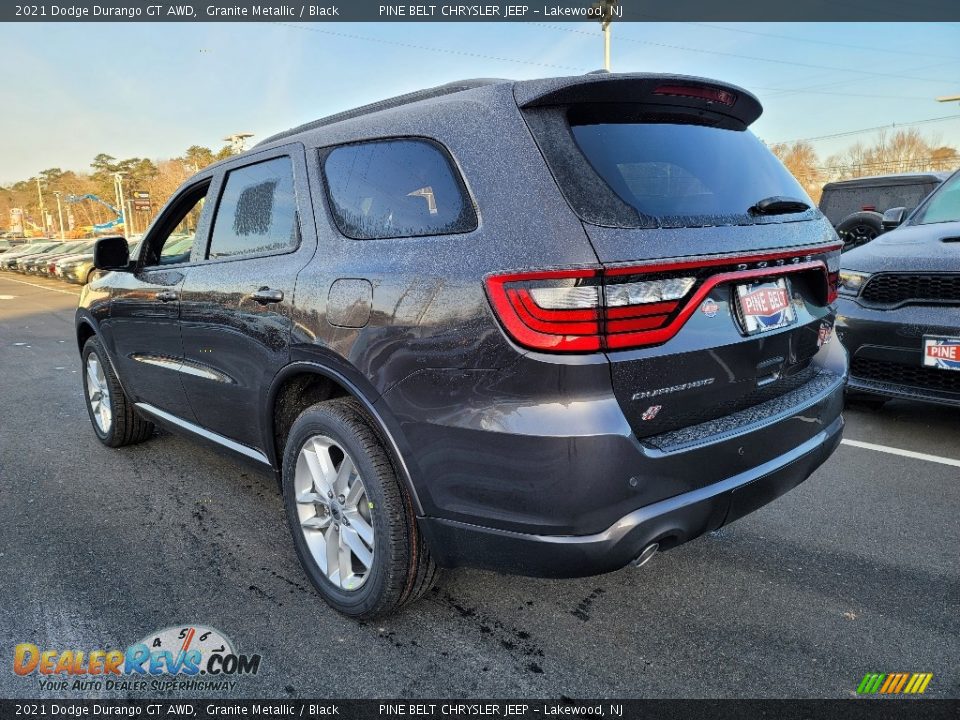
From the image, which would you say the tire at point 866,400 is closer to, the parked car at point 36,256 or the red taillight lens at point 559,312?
the red taillight lens at point 559,312

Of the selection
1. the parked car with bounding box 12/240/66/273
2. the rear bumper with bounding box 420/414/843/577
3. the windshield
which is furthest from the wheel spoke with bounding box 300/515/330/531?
the parked car with bounding box 12/240/66/273

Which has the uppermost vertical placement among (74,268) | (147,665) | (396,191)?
(396,191)

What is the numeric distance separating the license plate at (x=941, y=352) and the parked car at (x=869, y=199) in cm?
592

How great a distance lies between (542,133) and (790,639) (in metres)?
1.87

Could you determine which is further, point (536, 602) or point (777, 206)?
point (536, 602)

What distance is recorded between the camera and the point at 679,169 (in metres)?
2.17

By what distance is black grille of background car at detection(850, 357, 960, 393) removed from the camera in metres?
3.96

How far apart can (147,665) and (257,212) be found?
1.83m

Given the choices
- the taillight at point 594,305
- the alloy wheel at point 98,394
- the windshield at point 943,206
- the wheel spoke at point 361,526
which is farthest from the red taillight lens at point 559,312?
the windshield at point 943,206

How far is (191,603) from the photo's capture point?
257cm

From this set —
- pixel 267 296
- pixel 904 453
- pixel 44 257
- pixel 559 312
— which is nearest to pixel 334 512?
pixel 267 296

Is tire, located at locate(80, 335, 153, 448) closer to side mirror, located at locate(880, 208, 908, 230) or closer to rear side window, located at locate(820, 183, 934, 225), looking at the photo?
side mirror, located at locate(880, 208, 908, 230)

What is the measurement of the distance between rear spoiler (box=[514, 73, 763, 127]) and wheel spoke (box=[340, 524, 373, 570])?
1558mm
